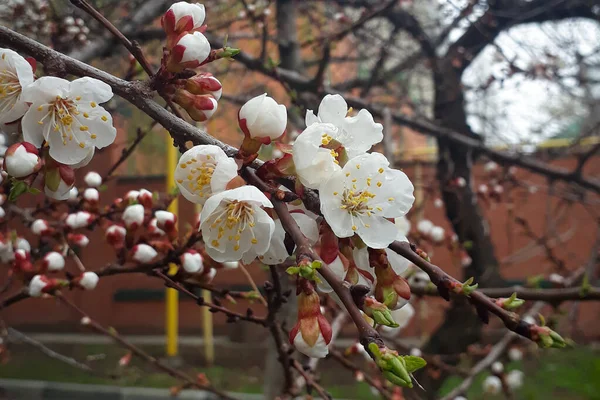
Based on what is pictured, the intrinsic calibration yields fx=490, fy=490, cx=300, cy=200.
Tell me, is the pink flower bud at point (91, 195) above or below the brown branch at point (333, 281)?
below

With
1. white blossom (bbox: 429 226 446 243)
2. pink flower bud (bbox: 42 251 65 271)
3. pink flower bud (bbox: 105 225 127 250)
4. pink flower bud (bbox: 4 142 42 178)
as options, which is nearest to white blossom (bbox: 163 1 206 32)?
pink flower bud (bbox: 4 142 42 178)

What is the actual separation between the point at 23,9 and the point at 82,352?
12.9ft

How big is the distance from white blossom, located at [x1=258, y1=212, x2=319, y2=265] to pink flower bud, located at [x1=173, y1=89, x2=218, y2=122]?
0.66 ft

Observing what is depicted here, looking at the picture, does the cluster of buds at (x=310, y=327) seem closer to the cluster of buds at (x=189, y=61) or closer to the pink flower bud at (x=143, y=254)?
the cluster of buds at (x=189, y=61)

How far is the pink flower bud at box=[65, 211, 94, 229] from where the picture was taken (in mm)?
1310

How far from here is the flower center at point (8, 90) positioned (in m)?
0.72

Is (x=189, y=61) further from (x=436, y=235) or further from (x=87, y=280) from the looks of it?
(x=436, y=235)

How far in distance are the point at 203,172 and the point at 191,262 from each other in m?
0.40

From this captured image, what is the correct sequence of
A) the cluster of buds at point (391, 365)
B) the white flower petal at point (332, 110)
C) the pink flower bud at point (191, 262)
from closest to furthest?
the cluster of buds at point (391, 365), the white flower petal at point (332, 110), the pink flower bud at point (191, 262)

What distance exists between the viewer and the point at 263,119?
2.07 feet

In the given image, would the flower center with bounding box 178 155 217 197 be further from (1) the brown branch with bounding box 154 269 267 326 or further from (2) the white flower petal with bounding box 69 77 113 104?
(1) the brown branch with bounding box 154 269 267 326

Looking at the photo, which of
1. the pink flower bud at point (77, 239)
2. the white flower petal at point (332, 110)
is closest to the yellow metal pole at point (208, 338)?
the pink flower bud at point (77, 239)

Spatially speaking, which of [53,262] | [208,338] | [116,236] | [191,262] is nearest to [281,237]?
[191,262]

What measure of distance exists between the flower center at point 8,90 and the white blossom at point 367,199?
48 cm
